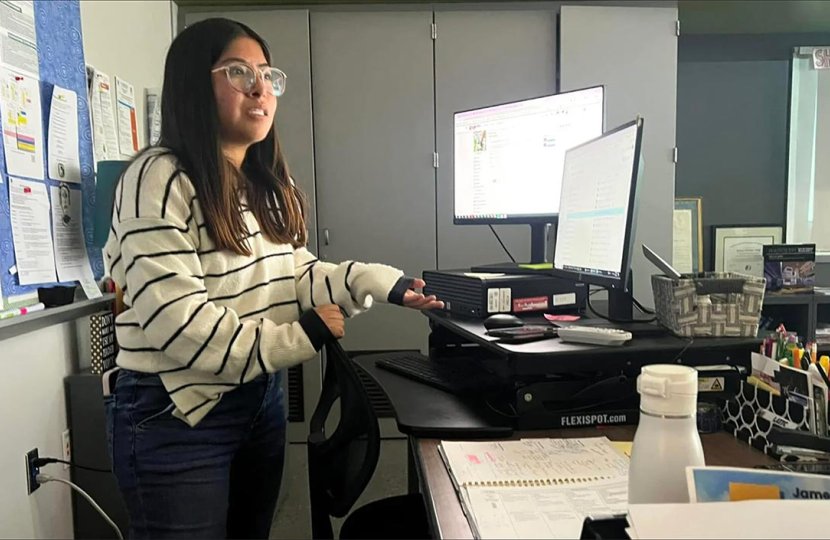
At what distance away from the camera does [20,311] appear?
1568mm

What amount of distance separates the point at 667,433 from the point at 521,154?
4.15 ft

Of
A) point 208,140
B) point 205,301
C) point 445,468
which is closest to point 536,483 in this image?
Answer: point 445,468

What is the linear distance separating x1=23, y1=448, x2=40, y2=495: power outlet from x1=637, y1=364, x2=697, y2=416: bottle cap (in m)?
1.73

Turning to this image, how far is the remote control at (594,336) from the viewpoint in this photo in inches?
41.7

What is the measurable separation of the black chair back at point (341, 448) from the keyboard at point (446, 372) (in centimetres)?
26

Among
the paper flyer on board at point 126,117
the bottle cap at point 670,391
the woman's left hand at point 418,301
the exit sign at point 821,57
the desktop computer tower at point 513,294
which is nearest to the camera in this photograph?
the bottle cap at point 670,391

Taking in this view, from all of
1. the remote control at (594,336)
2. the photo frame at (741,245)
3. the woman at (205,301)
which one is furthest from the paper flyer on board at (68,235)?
the photo frame at (741,245)

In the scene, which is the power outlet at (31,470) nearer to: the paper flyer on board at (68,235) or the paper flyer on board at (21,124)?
the paper flyer on board at (68,235)

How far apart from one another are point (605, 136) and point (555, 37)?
1642mm

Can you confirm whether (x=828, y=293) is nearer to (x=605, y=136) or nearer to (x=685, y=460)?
(x=605, y=136)

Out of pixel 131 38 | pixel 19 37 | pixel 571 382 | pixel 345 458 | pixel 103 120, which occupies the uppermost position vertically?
pixel 131 38

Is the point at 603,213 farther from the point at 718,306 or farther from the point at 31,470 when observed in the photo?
the point at 31,470

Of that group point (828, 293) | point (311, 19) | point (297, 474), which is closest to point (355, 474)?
point (297, 474)

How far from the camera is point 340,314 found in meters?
1.13
